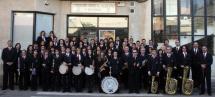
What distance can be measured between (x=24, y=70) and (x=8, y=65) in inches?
27.7

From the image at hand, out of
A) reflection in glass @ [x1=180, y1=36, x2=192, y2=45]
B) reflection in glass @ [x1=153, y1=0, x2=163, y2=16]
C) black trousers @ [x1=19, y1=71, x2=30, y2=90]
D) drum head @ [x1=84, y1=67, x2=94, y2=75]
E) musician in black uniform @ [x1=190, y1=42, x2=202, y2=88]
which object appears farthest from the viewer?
reflection in glass @ [x1=153, y1=0, x2=163, y2=16]

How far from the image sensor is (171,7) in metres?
22.3

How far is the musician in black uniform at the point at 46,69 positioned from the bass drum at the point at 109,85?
2.34 meters

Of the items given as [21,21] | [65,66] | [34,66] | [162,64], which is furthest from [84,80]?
[21,21]

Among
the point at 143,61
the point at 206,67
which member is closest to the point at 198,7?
the point at 206,67

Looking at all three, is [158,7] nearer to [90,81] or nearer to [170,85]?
[170,85]

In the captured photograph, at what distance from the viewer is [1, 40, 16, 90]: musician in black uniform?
59.2ft

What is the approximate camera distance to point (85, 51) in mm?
17984

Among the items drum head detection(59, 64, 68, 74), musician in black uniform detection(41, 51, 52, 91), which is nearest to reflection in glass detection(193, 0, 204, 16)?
drum head detection(59, 64, 68, 74)

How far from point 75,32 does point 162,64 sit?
7.12 meters

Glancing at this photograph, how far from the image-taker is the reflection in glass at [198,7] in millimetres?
22234

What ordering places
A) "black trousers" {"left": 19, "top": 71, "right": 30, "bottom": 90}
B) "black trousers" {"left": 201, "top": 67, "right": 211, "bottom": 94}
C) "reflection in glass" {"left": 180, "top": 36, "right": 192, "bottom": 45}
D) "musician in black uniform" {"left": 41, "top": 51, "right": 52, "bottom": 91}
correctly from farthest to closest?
"reflection in glass" {"left": 180, "top": 36, "right": 192, "bottom": 45}, "black trousers" {"left": 19, "top": 71, "right": 30, "bottom": 90}, "musician in black uniform" {"left": 41, "top": 51, "right": 52, "bottom": 91}, "black trousers" {"left": 201, "top": 67, "right": 211, "bottom": 94}

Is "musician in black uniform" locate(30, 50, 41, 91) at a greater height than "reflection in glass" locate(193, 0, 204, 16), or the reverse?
"reflection in glass" locate(193, 0, 204, 16)

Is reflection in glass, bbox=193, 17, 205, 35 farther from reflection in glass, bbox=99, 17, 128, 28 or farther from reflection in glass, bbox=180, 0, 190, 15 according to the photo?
reflection in glass, bbox=99, 17, 128, 28
